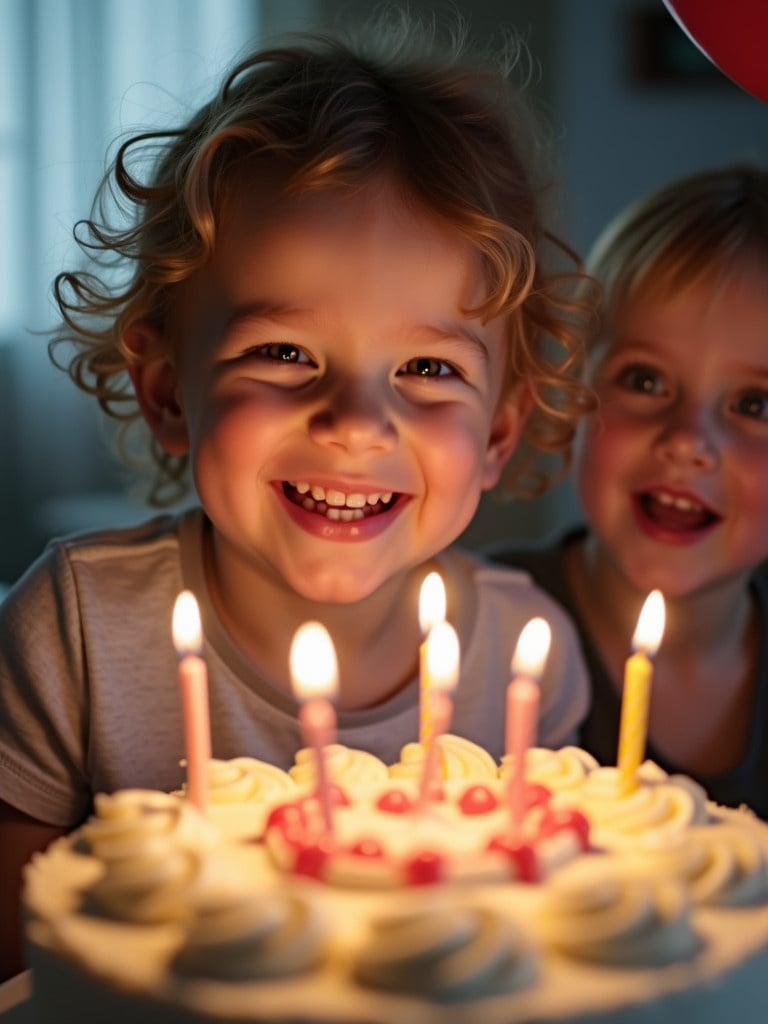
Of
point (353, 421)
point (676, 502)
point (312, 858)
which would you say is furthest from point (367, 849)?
point (676, 502)

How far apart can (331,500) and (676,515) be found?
60cm

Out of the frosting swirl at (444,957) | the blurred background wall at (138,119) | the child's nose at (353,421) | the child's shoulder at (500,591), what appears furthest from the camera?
the blurred background wall at (138,119)

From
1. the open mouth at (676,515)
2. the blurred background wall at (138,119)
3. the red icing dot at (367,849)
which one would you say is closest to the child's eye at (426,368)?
the open mouth at (676,515)

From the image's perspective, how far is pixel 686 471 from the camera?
66.7 inches

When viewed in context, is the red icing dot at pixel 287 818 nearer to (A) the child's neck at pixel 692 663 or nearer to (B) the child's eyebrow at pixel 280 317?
(B) the child's eyebrow at pixel 280 317

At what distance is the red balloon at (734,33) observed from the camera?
1.29m

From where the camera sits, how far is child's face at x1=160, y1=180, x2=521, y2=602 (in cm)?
129

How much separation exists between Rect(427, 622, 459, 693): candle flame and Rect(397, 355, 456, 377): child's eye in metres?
0.45

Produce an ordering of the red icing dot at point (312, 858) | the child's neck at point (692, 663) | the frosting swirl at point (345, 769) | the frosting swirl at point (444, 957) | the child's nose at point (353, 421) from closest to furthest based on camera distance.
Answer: the frosting swirl at point (444, 957) < the red icing dot at point (312, 858) < the frosting swirl at point (345, 769) < the child's nose at point (353, 421) < the child's neck at point (692, 663)

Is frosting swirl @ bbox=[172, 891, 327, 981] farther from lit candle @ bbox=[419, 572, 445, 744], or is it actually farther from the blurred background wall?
the blurred background wall

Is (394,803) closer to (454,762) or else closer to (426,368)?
(454,762)

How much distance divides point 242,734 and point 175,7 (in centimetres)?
372

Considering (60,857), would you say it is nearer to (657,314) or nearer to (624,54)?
(657,314)

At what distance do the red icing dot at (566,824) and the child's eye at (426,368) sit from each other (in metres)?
0.54
